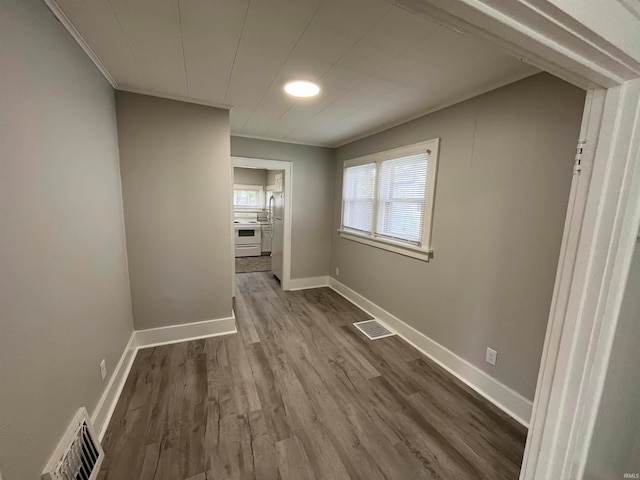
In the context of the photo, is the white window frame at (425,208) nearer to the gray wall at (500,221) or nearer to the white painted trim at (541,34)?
the gray wall at (500,221)

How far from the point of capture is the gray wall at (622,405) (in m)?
0.94

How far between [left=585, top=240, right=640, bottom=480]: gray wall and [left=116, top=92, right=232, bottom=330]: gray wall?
2.69 meters

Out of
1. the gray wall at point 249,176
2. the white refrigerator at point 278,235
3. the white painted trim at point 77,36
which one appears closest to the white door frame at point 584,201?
the white painted trim at point 77,36

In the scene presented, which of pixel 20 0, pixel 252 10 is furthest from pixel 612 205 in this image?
pixel 20 0

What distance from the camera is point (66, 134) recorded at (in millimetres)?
1349

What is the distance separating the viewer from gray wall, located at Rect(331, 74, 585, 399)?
1646 mm

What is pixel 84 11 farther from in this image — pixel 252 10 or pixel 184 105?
pixel 184 105

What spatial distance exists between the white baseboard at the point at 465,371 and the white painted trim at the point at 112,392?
8.57 feet

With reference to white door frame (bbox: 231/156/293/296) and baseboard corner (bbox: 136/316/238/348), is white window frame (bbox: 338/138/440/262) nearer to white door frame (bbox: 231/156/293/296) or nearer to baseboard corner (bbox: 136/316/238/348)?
white door frame (bbox: 231/156/293/296)

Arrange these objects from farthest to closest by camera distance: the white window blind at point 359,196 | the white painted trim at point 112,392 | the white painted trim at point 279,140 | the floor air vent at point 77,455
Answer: the white painted trim at point 279,140
the white window blind at point 359,196
the white painted trim at point 112,392
the floor air vent at point 77,455

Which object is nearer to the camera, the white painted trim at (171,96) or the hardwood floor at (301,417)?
the hardwood floor at (301,417)

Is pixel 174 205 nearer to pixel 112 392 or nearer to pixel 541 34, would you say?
pixel 112 392

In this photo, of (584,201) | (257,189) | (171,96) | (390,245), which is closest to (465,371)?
(390,245)

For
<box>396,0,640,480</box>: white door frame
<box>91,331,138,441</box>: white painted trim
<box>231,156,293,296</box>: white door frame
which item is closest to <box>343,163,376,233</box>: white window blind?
<box>231,156,293,296</box>: white door frame
